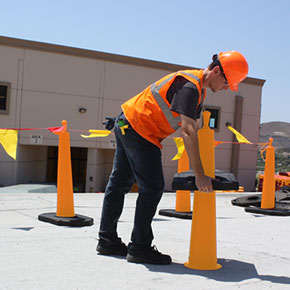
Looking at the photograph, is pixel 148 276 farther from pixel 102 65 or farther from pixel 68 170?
pixel 102 65

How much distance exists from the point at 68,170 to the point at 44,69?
1479 cm

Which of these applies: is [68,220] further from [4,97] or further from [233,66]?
[4,97]

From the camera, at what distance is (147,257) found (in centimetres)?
352

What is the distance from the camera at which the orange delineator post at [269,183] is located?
7.16 metres

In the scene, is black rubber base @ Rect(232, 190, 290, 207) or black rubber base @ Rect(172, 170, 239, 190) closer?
black rubber base @ Rect(172, 170, 239, 190)

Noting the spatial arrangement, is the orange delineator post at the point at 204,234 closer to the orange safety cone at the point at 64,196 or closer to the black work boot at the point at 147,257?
the black work boot at the point at 147,257

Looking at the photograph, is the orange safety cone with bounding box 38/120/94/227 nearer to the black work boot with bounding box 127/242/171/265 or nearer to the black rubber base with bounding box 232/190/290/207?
the black work boot with bounding box 127/242/171/265

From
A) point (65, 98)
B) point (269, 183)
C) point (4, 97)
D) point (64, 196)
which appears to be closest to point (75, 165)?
point (65, 98)

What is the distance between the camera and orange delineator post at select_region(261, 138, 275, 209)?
7156mm

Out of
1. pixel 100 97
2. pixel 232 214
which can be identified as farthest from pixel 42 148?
pixel 232 214

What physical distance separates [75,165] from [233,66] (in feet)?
72.5

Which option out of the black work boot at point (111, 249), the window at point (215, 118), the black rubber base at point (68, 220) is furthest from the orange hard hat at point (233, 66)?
the window at point (215, 118)

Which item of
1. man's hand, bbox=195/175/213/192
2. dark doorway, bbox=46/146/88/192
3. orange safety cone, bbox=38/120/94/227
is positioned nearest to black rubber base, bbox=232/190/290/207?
orange safety cone, bbox=38/120/94/227

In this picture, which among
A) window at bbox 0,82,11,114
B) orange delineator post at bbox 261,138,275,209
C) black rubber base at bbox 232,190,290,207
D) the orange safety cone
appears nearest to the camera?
the orange safety cone
